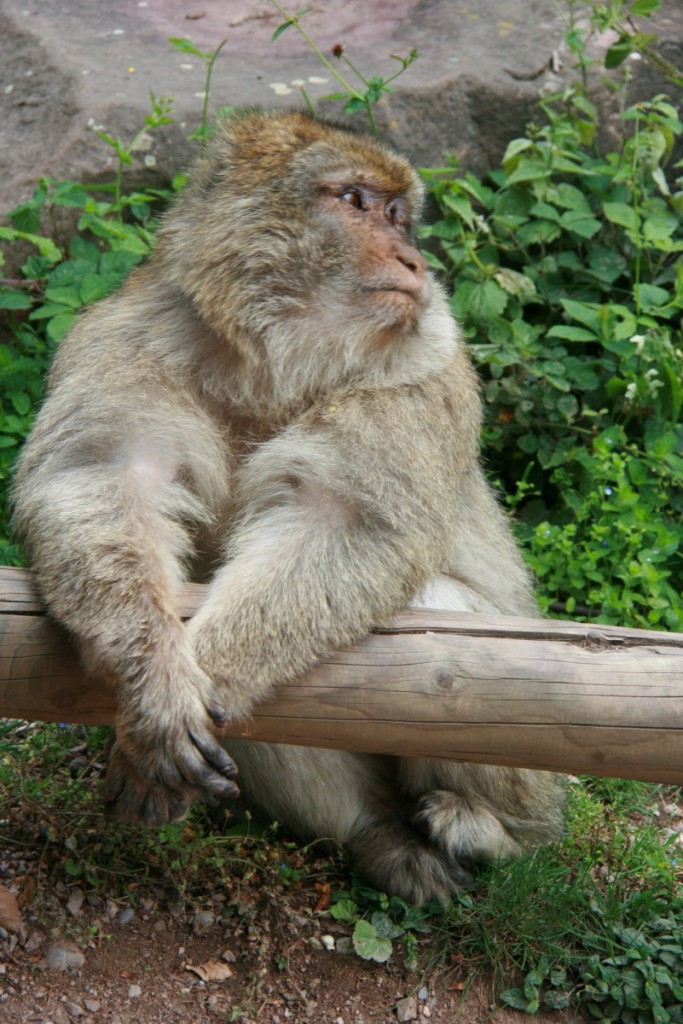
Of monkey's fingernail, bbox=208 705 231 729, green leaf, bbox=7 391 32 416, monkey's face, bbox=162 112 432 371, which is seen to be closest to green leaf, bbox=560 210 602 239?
monkey's face, bbox=162 112 432 371

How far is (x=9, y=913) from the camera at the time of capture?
362cm

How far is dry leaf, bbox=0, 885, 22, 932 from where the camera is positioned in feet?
11.8

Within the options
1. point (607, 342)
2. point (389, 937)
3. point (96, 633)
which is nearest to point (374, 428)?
point (96, 633)

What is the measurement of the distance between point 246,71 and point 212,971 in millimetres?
4793

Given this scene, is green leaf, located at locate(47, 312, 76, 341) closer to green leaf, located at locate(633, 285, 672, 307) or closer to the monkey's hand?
the monkey's hand

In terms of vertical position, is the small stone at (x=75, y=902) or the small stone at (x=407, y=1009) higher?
the small stone at (x=75, y=902)

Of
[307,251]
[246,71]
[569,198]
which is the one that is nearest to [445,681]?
[307,251]

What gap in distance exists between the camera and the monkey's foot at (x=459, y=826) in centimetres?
394

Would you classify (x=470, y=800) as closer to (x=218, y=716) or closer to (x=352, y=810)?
(x=352, y=810)

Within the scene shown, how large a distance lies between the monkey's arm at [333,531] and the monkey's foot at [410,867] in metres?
0.92

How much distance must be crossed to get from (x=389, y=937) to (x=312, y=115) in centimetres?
265

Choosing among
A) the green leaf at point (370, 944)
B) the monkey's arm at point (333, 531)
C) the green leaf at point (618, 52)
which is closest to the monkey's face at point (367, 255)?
the monkey's arm at point (333, 531)

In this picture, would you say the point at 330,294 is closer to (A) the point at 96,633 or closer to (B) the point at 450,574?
(B) the point at 450,574

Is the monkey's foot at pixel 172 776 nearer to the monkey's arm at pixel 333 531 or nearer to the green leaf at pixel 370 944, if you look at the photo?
the monkey's arm at pixel 333 531
